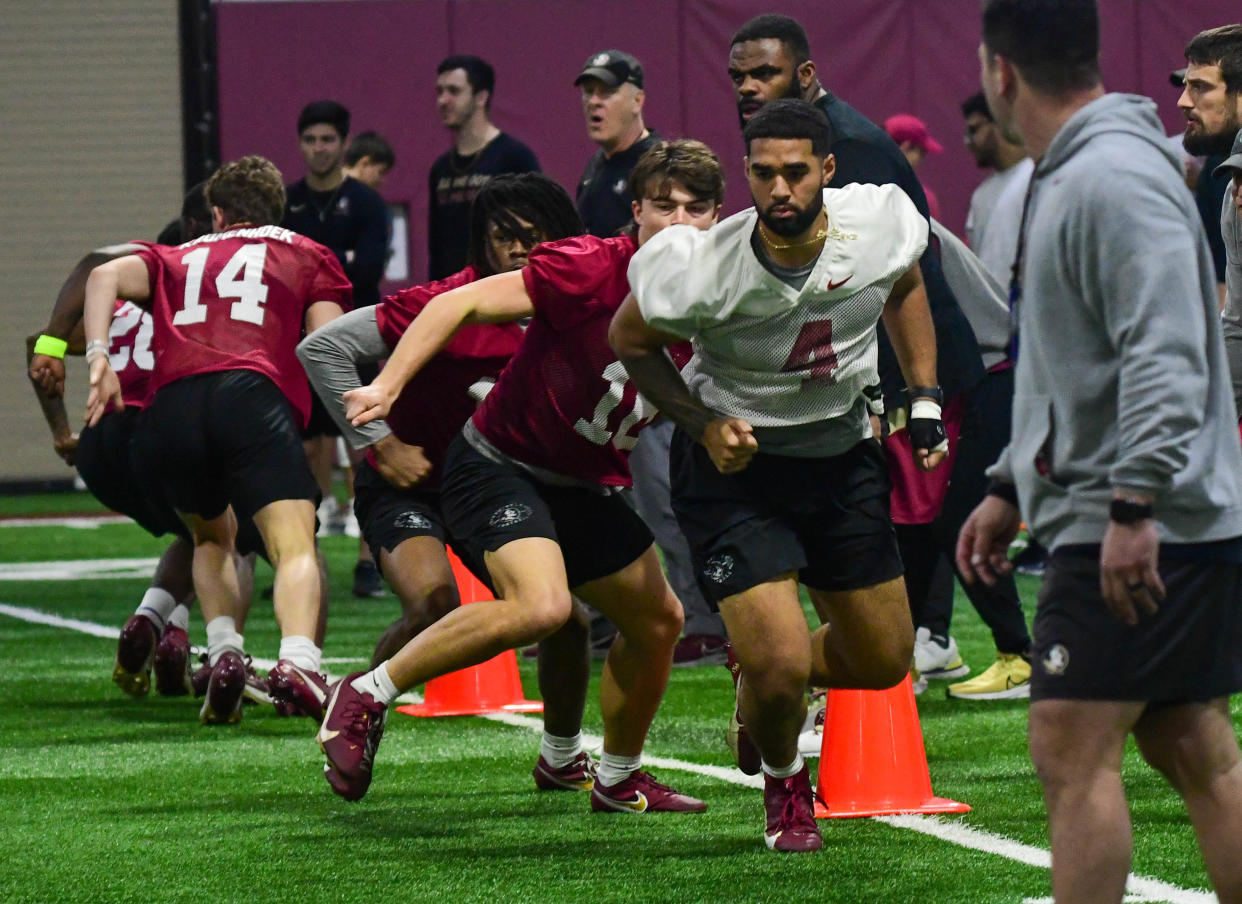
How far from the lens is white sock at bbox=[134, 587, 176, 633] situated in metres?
8.20

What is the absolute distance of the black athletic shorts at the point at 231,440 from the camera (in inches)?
279

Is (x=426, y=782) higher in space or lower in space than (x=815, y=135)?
lower

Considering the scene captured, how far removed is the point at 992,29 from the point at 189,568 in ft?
18.3

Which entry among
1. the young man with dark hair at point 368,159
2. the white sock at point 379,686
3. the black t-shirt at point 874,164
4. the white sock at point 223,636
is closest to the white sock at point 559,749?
the white sock at point 379,686

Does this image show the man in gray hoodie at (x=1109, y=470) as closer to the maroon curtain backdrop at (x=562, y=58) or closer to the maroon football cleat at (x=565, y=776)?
the maroon football cleat at (x=565, y=776)

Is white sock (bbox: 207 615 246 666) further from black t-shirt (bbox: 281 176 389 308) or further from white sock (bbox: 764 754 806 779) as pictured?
black t-shirt (bbox: 281 176 389 308)

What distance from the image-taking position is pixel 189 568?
846 cm

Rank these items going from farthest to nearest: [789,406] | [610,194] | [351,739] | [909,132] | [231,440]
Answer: [909,132] < [610,194] < [231,440] < [351,739] < [789,406]

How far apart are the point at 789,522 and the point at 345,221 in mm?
6939

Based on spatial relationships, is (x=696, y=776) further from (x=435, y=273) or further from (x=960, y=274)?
(x=435, y=273)

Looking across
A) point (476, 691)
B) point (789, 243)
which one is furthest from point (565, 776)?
point (789, 243)

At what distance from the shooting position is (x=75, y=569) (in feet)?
43.8

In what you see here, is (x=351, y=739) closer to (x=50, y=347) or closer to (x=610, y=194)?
(x=50, y=347)

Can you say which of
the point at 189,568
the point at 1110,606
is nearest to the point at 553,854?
the point at 1110,606
